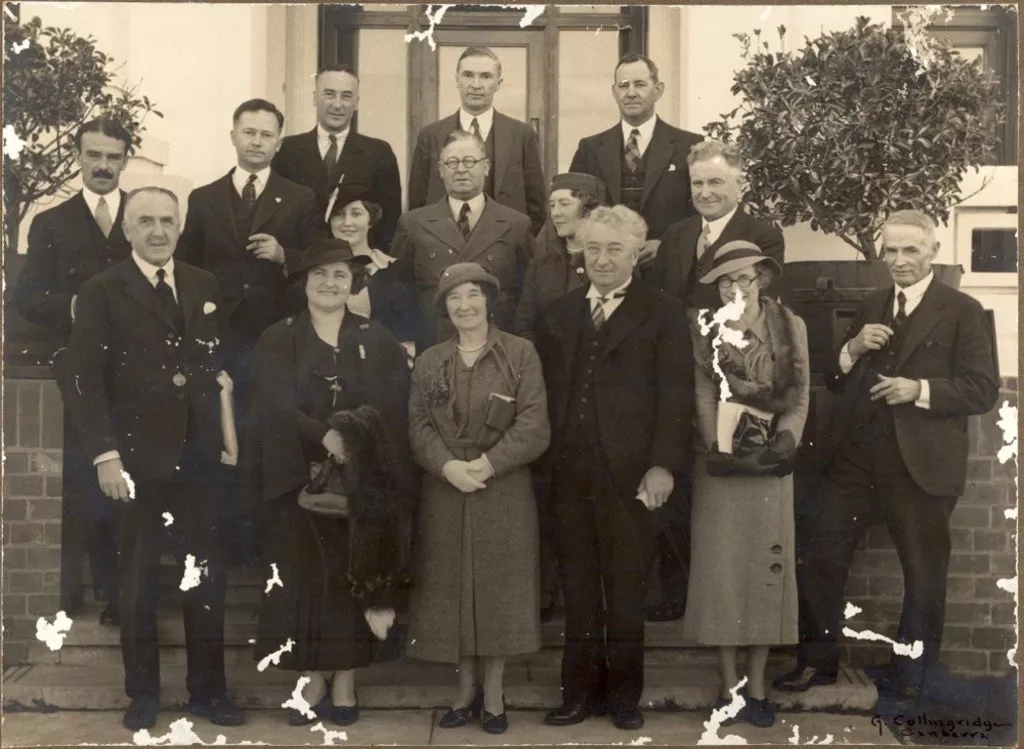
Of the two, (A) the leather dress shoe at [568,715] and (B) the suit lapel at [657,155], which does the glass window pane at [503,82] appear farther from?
(A) the leather dress shoe at [568,715]

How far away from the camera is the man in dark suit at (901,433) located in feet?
15.8

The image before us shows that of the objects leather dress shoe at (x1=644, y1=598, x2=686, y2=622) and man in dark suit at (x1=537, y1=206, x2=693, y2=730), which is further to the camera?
leather dress shoe at (x1=644, y1=598, x2=686, y2=622)

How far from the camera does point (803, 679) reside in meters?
4.84

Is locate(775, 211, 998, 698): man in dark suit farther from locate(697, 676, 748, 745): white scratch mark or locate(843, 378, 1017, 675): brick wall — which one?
locate(697, 676, 748, 745): white scratch mark

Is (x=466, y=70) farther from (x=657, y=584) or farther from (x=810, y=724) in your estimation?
(x=810, y=724)

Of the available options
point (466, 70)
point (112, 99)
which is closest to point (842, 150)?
point (466, 70)

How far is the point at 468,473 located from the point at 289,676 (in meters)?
1.22

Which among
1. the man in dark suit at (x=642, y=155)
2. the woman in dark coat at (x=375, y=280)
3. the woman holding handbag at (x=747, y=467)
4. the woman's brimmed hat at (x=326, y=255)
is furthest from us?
the man in dark suit at (x=642, y=155)

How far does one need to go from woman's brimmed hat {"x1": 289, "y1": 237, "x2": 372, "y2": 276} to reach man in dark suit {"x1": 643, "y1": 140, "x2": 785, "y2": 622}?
1.24 meters

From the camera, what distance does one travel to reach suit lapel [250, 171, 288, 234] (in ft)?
16.1

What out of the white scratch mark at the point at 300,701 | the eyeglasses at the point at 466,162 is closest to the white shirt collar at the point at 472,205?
the eyeglasses at the point at 466,162

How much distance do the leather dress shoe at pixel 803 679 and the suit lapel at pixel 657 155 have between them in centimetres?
211

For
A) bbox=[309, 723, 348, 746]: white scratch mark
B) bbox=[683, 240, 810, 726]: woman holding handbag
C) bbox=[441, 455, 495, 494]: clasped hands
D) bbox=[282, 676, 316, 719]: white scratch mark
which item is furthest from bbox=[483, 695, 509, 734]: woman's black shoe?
bbox=[441, 455, 495, 494]: clasped hands

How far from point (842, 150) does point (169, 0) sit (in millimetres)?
2999
